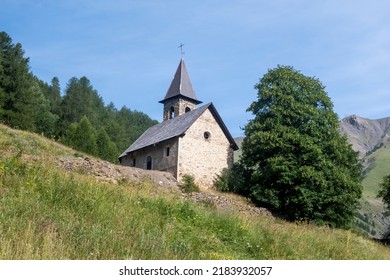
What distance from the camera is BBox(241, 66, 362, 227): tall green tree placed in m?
30.3

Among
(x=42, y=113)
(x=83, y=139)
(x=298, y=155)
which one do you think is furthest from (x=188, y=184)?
(x=42, y=113)

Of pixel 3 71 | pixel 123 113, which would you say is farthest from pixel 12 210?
pixel 123 113

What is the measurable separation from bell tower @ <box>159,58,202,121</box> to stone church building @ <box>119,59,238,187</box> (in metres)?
4.65

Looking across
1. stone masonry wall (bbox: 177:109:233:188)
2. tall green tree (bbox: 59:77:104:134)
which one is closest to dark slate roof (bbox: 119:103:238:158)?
stone masonry wall (bbox: 177:109:233:188)

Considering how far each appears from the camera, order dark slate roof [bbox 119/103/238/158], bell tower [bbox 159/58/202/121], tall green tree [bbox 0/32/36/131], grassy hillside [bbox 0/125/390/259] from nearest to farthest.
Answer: grassy hillside [bbox 0/125/390/259] → dark slate roof [bbox 119/103/238/158] → bell tower [bbox 159/58/202/121] → tall green tree [bbox 0/32/36/131]

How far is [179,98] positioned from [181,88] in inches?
44.7

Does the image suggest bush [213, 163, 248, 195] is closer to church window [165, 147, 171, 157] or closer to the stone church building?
the stone church building

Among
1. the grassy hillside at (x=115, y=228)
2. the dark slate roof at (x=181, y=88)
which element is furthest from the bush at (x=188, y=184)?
the grassy hillside at (x=115, y=228)

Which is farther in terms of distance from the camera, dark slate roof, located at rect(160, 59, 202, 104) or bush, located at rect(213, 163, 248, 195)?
dark slate roof, located at rect(160, 59, 202, 104)

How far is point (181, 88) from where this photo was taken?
45.7 meters

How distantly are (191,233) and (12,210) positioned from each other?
146 inches

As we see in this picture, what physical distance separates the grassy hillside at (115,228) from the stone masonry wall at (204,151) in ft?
70.3

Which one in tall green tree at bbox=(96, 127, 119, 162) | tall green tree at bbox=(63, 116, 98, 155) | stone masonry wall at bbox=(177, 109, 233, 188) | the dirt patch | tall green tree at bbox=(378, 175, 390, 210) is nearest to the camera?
the dirt patch

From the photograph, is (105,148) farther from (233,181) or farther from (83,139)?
(233,181)
